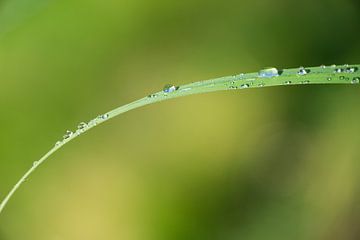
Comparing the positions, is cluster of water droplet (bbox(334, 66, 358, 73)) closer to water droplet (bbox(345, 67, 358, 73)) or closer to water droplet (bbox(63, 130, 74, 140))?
water droplet (bbox(345, 67, 358, 73))

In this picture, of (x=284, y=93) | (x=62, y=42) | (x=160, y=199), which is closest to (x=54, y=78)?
(x=62, y=42)

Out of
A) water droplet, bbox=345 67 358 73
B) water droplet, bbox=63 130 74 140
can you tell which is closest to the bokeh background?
water droplet, bbox=63 130 74 140

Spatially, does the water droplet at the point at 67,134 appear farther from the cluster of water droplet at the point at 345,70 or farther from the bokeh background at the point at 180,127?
the cluster of water droplet at the point at 345,70

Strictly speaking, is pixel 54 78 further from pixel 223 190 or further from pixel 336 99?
pixel 336 99

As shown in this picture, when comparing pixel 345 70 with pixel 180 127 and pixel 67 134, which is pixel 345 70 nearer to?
pixel 180 127

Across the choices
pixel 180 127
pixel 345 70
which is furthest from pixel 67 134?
pixel 345 70

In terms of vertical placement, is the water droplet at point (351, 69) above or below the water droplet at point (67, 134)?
above

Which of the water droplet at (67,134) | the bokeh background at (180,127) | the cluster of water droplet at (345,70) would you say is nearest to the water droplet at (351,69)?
the cluster of water droplet at (345,70)

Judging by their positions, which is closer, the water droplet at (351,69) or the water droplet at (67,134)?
the water droplet at (351,69)

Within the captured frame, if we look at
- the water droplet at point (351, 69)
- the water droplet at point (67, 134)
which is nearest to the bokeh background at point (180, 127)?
the water droplet at point (67, 134)
